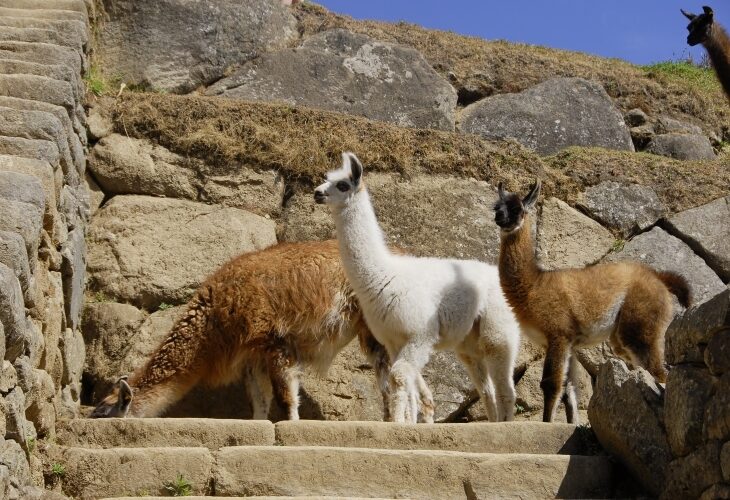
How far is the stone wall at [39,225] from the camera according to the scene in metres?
5.40

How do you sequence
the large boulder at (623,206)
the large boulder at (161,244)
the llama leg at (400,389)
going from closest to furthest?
1. the llama leg at (400,389)
2. the large boulder at (161,244)
3. the large boulder at (623,206)

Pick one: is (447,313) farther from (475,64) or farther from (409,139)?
(475,64)

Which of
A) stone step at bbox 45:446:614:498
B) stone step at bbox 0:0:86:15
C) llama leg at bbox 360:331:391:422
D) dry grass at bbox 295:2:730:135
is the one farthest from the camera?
dry grass at bbox 295:2:730:135

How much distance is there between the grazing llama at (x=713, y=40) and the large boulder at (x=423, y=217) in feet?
11.4

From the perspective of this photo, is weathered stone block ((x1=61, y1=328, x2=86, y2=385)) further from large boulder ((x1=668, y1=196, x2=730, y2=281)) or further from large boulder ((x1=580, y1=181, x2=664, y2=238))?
large boulder ((x1=668, y1=196, x2=730, y2=281))

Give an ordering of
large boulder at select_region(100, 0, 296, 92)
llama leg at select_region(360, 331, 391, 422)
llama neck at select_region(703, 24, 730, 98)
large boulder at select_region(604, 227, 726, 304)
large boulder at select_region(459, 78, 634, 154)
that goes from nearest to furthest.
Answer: llama neck at select_region(703, 24, 730, 98) < llama leg at select_region(360, 331, 391, 422) < large boulder at select_region(604, 227, 726, 304) < large boulder at select_region(100, 0, 296, 92) < large boulder at select_region(459, 78, 634, 154)

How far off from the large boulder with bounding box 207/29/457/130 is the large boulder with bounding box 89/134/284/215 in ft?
7.65

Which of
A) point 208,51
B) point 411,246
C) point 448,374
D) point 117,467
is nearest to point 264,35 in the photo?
point 208,51

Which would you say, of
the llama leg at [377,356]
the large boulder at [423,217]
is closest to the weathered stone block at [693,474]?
the llama leg at [377,356]

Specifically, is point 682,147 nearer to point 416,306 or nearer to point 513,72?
point 513,72

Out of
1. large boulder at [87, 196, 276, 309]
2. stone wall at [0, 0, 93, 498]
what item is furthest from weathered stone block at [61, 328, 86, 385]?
large boulder at [87, 196, 276, 309]

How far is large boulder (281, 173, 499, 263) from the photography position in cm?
1108

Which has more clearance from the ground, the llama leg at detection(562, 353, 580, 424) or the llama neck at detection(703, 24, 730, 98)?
the llama neck at detection(703, 24, 730, 98)

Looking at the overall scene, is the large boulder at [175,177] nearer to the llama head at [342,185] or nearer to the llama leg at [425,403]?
the llama head at [342,185]
